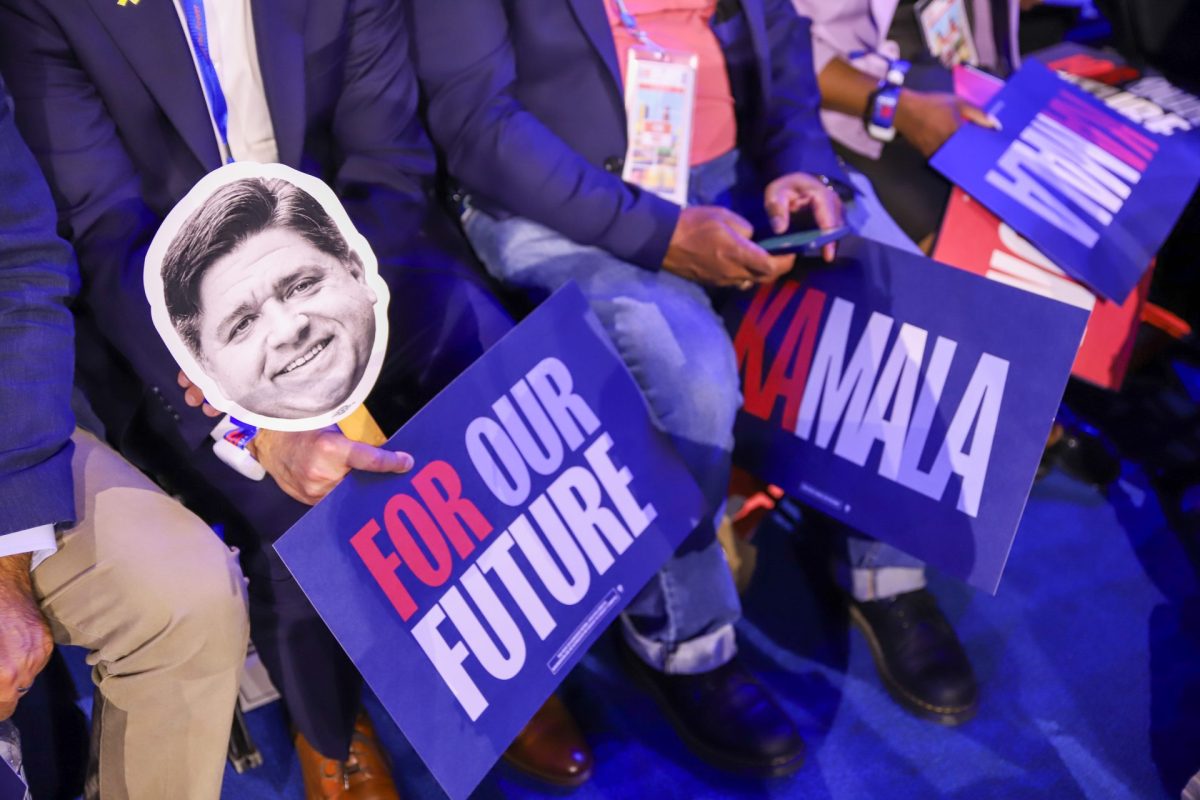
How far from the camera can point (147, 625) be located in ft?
3.39

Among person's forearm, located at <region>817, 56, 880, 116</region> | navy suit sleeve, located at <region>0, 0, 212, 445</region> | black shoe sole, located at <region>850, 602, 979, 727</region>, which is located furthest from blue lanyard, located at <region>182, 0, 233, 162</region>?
black shoe sole, located at <region>850, 602, 979, 727</region>

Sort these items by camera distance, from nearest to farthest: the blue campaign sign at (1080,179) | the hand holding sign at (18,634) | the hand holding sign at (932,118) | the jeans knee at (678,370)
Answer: the hand holding sign at (18,634) → the jeans knee at (678,370) → the blue campaign sign at (1080,179) → the hand holding sign at (932,118)

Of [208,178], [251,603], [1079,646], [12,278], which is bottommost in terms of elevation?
[1079,646]

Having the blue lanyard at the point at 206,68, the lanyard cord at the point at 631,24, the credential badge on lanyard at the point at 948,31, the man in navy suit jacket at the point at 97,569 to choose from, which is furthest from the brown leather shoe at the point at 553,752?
the credential badge on lanyard at the point at 948,31

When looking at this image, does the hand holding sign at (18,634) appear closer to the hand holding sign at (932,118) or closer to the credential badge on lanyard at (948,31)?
the hand holding sign at (932,118)

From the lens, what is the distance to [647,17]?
1679 millimetres

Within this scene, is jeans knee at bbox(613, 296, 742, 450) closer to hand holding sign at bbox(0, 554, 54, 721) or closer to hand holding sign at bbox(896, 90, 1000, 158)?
hand holding sign at bbox(896, 90, 1000, 158)

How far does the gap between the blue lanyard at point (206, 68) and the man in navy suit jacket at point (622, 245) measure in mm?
391

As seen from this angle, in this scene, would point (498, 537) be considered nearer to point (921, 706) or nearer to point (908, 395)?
point (908, 395)

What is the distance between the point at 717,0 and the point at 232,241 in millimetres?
1190

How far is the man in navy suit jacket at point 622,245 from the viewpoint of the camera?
144 centimetres

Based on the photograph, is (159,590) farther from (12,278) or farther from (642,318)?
(642,318)

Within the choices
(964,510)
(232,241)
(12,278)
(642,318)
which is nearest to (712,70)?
(642,318)

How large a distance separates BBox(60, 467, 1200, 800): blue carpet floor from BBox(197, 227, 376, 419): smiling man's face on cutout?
803mm
